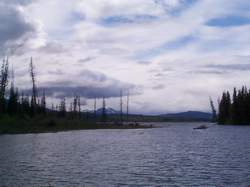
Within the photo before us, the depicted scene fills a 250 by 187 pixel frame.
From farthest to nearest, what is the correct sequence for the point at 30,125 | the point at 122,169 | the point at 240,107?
1. the point at 240,107
2. the point at 30,125
3. the point at 122,169

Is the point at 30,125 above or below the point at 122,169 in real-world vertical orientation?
above

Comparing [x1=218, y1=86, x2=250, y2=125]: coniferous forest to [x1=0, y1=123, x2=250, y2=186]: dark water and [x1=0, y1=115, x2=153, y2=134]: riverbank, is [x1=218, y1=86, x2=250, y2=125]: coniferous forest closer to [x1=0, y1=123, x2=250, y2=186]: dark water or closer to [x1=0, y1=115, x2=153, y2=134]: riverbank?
[x1=0, y1=115, x2=153, y2=134]: riverbank

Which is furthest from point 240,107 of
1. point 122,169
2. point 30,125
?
point 122,169

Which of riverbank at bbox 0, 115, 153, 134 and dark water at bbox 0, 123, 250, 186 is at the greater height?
riverbank at bbox 0, 115, 153, 134

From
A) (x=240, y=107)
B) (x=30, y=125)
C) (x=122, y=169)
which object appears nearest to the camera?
(x=122, y=169)

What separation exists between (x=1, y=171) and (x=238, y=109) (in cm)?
16793

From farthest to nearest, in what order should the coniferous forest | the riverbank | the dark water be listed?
1. the coniferous forest
2. the riverbank
3. the dark water

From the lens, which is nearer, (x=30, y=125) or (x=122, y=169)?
(x=122, y=169)

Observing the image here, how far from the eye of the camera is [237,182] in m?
33.0

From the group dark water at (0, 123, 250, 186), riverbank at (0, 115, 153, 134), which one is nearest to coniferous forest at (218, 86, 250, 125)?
riverbank at (0, 115, 153, 134)

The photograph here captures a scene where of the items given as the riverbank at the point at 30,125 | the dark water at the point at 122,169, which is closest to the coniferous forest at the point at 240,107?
the riverbank at the point at 30,125

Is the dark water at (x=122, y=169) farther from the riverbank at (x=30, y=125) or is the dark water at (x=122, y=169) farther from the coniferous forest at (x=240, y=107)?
the coniferous forest at (x=240, y=107)

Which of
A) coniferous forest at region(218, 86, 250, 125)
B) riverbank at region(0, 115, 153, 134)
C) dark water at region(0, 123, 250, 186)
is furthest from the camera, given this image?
coniferous forest at region(218, 86, 250, 125)

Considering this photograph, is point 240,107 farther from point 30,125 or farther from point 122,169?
point 122,169
